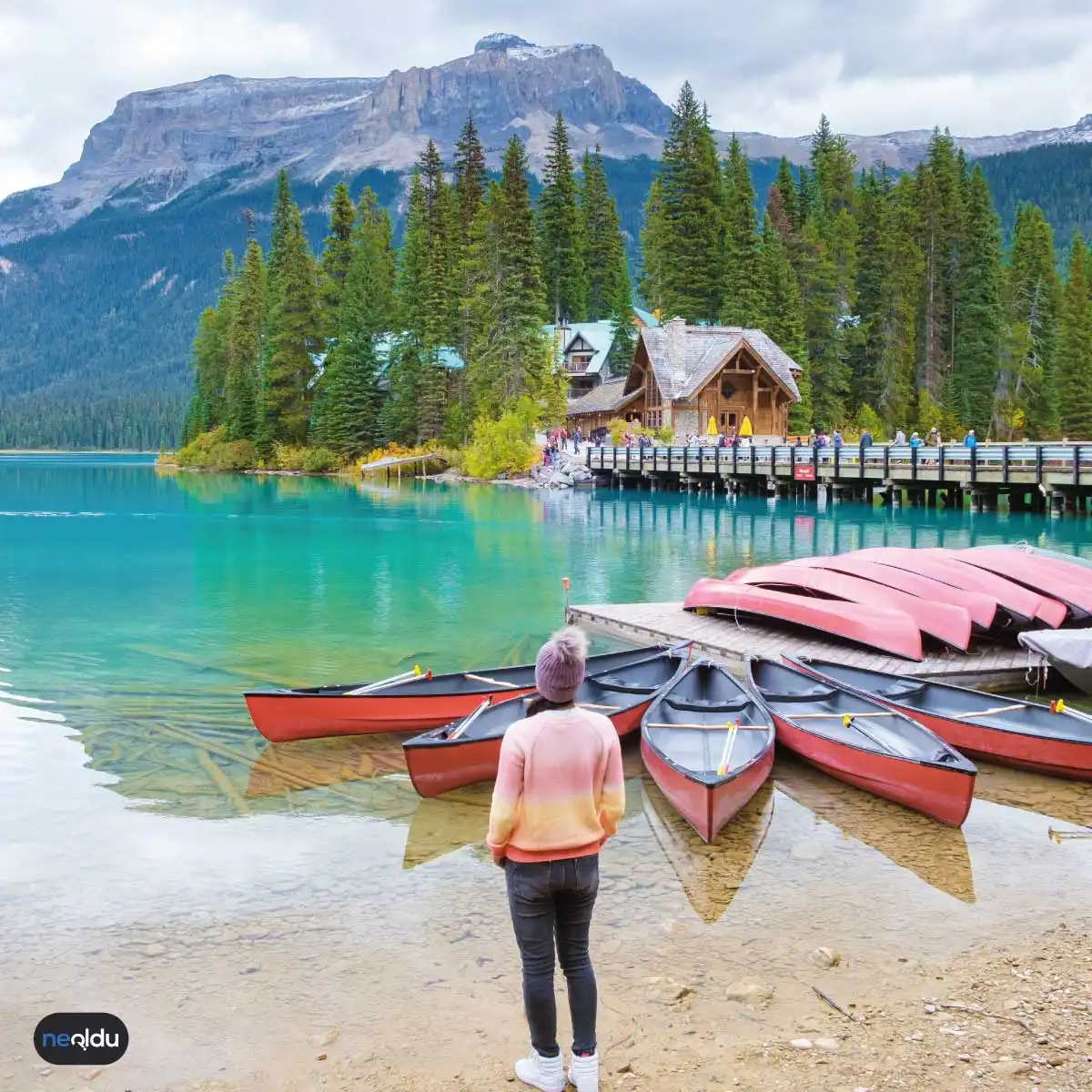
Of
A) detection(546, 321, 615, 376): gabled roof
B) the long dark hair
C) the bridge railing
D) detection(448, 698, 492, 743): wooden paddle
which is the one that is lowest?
detection(448, 698, 492, 743): wooden paddle

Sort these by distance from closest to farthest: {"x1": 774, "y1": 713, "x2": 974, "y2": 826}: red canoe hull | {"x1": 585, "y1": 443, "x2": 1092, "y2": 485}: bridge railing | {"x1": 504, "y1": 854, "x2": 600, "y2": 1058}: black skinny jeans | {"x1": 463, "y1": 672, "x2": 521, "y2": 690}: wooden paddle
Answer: {"x1": 504, "y1": 854, "x2": 600, "y2": 1058}: black skinny jeans → {"x1": 774, "y1": 713, "x2": 974, "y2": 826}: red canoe hull → {"x1": 463, "y1": 672, "x2": 521, "y2": 690}: wooden paddle → {"x1": 585, "y1": 443, "x2": 1092, "y2": 485}: bridge railing

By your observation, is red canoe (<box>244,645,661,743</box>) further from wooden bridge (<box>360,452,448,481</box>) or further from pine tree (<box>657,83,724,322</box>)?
pine tree (<box>657,83,724,322</box>)

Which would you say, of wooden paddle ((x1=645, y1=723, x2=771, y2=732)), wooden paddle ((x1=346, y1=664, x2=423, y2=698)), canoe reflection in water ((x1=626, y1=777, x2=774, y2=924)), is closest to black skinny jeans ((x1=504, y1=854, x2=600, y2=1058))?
canoe reflection in water ((x1=626, y1=777, x2=774, y2=924))

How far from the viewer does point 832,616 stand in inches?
572

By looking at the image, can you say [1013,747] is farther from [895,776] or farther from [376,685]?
[376,685]

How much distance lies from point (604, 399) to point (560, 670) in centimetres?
7196

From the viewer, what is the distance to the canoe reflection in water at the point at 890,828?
8.27 meters

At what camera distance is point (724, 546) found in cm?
3134

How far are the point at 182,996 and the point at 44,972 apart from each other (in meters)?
1.07

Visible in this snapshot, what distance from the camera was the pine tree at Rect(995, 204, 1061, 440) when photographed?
248 ft

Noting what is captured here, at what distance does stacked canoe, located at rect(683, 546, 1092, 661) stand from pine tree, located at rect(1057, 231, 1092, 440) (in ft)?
213

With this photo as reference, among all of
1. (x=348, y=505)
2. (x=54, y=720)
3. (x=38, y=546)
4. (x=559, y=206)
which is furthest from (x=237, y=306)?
(x=54, y=720)

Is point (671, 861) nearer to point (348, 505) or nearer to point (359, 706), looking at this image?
point (359, 706)

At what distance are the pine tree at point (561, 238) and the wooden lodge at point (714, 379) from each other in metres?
19.0
